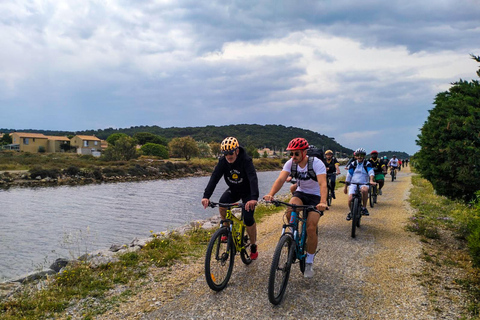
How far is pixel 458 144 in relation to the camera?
788cm

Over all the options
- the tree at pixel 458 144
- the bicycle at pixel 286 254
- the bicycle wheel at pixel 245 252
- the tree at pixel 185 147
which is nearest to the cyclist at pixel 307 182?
the bicycle at pixel 286 254

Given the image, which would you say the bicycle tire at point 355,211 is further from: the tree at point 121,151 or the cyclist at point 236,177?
the tree at point 121,151

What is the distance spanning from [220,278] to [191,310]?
0.73 metres

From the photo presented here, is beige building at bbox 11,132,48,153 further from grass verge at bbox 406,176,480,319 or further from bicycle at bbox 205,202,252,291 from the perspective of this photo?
bicycle at bbox 205,202,252,291

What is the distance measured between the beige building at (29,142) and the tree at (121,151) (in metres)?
31.1

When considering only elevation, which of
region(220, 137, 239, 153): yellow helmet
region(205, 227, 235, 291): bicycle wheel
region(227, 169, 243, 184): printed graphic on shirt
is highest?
region(220, 137, 239, 153): yellow helmet

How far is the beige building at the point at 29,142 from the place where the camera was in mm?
88125

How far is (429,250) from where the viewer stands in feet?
25.5

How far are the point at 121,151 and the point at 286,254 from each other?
238 ft

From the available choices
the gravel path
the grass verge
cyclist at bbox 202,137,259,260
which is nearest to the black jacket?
cyclist at bbox 202,137,259,260

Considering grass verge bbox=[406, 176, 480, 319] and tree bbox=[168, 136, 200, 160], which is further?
tree bbox=[168, 136, 200, 160]

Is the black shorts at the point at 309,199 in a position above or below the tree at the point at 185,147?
below

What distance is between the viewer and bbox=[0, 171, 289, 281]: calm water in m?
11.9

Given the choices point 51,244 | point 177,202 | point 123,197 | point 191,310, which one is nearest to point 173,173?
point 123,197
